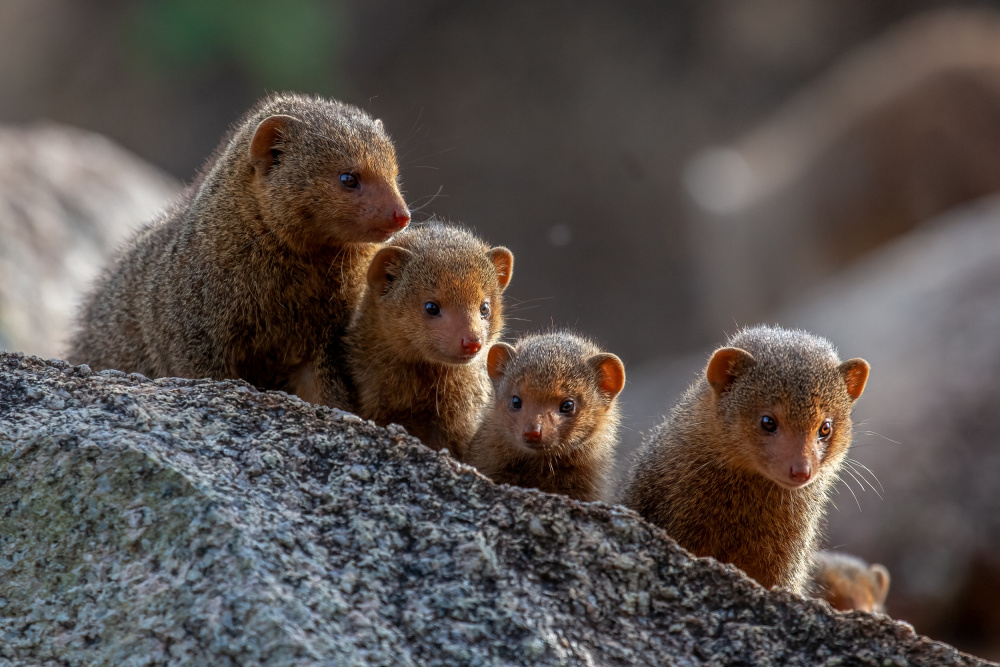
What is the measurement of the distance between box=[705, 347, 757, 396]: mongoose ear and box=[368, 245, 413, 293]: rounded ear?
1562 mm

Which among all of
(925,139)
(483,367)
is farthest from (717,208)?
(483,367)

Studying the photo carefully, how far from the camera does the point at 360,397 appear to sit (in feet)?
17.1

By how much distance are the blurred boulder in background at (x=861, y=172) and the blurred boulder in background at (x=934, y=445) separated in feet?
12.7

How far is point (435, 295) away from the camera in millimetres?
5141

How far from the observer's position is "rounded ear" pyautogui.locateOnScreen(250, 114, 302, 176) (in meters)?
5.14

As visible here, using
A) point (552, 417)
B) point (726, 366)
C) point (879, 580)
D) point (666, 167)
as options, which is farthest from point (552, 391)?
point (666, 167)

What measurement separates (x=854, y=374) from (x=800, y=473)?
778mm

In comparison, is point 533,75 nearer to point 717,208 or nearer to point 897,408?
point 717,208

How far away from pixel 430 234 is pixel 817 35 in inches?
934

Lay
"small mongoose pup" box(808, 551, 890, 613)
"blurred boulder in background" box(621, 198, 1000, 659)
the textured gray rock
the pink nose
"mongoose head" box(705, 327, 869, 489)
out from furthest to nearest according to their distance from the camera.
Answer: "blurred boulder in background" box(621, 198, 1000, 659) → "small mongoose pup" box(808, 551, 890, 613) → "mongoose head" box(705, 327, 869, 489) → the pink nose → the textured gray rock

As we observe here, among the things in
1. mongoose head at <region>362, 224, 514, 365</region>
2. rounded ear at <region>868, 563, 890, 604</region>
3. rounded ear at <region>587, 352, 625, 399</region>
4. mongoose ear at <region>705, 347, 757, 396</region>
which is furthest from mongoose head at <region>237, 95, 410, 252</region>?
rounded ear at <region>868, 563, 890, 604</region>

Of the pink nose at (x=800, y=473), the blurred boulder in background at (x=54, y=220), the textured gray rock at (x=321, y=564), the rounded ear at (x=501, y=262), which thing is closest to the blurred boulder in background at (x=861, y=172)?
the blurred boulder in background at (x=54, y=220)

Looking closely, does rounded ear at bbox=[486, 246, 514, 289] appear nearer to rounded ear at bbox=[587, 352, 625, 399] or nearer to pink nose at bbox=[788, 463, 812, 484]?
rounded ear at bbox=[587, 352, 625, 399]

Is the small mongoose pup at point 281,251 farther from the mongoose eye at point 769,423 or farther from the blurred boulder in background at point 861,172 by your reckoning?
the blurred boulder in background at point 861,172
